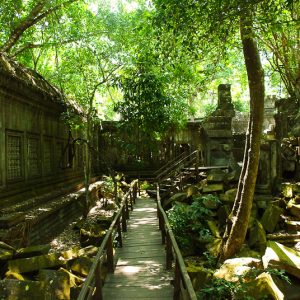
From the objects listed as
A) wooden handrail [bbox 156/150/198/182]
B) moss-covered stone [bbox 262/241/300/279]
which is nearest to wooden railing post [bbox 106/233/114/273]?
moss-covered stone [bbox 262/241/300/279]

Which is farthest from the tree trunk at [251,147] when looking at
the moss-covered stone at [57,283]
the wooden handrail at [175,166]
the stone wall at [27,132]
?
the wooden handrail at [175,166]

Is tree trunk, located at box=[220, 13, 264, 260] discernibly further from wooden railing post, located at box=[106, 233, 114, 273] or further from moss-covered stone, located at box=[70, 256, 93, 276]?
moss-covered stone, located at box=[70, 256, 93, 276]

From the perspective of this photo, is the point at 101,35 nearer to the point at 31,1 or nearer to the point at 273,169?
the point at 31,1

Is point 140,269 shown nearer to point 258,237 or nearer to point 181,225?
point 181,225

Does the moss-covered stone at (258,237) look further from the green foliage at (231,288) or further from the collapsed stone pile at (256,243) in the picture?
the green foliage at (231,288)

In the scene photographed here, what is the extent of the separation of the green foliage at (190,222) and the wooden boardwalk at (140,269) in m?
0.86

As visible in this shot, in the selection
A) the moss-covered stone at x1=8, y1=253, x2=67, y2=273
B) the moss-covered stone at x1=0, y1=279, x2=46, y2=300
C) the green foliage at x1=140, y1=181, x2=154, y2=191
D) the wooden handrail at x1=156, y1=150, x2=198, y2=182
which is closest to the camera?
the moss-covered stone at x1=0, y1=279, x2=46, y2=300

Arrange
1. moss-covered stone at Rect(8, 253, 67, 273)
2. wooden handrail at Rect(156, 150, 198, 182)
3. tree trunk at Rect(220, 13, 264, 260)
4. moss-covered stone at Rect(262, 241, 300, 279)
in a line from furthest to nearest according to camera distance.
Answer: wooden handrail at Rect(156, 150, 198, 182)
tree trunk at Rect(220, 13, 264, 260)
moss-covered stone at Rect(262, 241, 300, 279)
moss-covered stone at Rect(8, 253, 67, 273)

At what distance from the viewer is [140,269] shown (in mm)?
6691

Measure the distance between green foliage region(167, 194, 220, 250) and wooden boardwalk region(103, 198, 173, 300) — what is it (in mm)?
857

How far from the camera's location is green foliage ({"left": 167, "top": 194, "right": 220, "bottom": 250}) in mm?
10633

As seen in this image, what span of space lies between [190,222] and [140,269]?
4822 mm

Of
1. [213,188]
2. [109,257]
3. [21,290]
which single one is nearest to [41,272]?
[21,290]

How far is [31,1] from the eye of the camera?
564 inches
